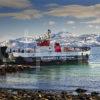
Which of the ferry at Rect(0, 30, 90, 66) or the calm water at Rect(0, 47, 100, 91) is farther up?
the ferry at Rect(0, 30, 90, 66)

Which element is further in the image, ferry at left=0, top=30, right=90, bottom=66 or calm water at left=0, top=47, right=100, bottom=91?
ferry at left=0, top=30, right=90, bottom=66

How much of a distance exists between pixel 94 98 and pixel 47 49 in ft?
226

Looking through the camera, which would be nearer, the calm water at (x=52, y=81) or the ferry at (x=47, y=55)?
the calm water at (x=52, y=81)

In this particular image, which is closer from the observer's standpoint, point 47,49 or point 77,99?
point 77,99

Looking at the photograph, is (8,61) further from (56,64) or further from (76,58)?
(76,58)

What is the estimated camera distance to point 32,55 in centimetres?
8969

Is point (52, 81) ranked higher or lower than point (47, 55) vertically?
lower

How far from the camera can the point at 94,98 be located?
82.4 feet

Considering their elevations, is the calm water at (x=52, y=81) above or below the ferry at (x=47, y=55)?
below

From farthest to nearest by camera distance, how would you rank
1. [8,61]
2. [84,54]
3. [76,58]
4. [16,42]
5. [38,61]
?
[16,42] < [84,54] < [76,58] < [38,61] < [8,61]

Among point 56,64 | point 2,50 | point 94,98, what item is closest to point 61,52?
point 56,64

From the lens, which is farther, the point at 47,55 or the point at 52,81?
the point at 47,55

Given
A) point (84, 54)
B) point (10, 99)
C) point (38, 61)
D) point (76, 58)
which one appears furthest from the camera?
point (84, 54)

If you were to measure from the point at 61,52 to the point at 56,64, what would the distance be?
46.0ft
